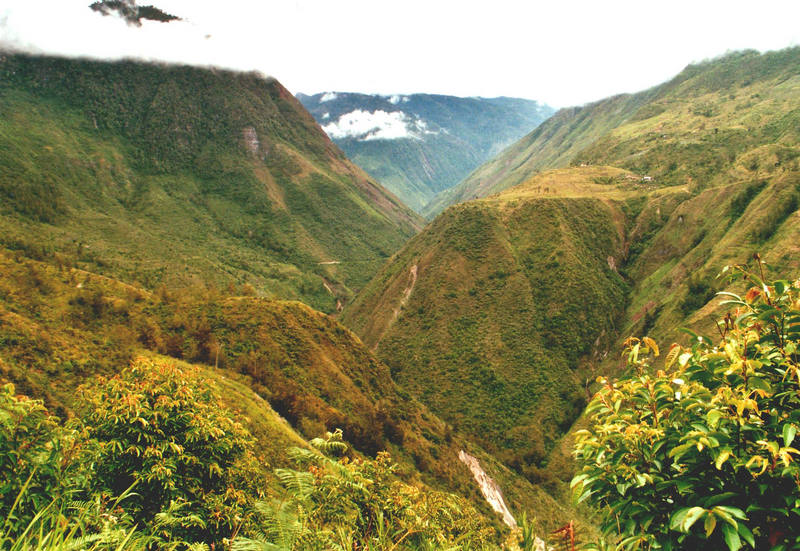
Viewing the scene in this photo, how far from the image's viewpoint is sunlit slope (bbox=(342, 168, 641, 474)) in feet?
297

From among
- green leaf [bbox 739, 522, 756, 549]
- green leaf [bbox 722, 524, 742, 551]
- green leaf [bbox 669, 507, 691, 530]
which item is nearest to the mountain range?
green leaf [bbox 669, 507, 691, 530]

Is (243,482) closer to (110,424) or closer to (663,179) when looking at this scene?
(110,424)

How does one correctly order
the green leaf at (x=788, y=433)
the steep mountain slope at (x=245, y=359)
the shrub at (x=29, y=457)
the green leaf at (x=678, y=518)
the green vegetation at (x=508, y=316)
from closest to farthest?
the green leaf at (x=788, y=433), the green leaf at (x=678, y=518), the shrub at (x=29, y=457), the steep mountain slope at (x=245, y=359), the green vegetation at (x=508, y=316)

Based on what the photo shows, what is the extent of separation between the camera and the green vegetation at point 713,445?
413 cm

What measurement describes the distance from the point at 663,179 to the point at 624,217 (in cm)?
3793

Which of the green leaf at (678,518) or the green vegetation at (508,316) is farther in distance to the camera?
the green vegetation at (508,316)

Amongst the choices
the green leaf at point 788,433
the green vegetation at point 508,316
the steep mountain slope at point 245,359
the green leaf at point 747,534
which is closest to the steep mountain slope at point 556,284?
the green vegetation at point 508,316

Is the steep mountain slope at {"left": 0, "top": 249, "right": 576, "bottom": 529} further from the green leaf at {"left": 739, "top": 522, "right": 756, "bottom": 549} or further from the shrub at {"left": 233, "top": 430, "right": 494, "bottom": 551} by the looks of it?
the green leaf at {"left": 739, "top": 522, "right": 756, "bottom": 549}

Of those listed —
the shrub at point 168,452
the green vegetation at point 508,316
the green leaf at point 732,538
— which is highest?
the green leaf at point 732,538

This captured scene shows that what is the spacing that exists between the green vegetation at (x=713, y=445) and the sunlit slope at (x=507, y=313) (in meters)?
82.9

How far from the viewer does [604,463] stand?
5086mm

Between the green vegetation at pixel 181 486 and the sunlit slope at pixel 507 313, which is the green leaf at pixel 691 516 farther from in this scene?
the sunlit slope at pixel 507 313

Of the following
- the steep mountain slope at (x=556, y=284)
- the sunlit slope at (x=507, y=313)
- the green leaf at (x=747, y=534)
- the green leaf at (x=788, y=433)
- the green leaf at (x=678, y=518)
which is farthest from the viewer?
the sunlit slope at (x=507, y=313)

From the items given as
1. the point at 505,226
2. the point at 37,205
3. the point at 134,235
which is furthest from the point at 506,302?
the point at 37,205
